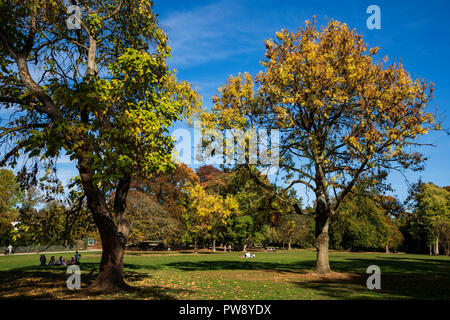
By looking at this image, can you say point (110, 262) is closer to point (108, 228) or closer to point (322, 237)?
point (108, 228)

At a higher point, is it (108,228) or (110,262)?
(108,228)

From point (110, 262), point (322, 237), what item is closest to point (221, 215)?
point (322, 237)

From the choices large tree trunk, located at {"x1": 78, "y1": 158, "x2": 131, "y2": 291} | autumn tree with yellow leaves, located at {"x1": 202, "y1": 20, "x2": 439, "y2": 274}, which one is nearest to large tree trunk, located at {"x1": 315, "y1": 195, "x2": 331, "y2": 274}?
autumn tree with yellow leaves, located at {"x1": 202, "y1": 20, "x2": 439, "y2": 274}

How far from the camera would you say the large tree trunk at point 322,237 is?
18.1 metres

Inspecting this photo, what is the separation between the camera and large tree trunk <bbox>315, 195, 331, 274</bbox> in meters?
18.1

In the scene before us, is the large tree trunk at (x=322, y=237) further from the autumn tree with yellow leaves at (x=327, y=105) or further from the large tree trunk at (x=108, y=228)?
the large tree trunk at (x=108, y=228)

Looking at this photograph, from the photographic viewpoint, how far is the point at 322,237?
18266 millimetres

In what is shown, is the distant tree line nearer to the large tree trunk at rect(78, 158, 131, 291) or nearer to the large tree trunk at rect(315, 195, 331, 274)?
the large tree trunk at rect(315, 195, 331, 274)

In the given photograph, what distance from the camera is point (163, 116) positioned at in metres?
10.0

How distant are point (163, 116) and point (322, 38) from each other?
38.4 feet

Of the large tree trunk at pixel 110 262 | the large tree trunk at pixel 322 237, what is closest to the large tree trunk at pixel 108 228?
the large tree trunk at pixel 110 262

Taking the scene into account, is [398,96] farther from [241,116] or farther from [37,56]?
[37,56]

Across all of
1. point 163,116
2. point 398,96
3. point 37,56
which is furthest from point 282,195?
point 37,56

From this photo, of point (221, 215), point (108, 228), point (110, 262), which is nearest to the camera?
point (108, 228)
